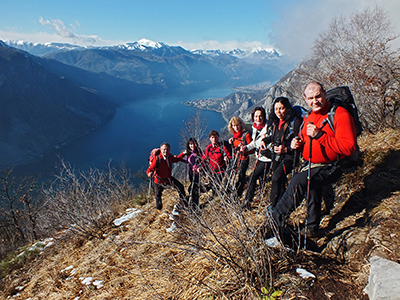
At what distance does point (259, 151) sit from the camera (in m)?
3.89

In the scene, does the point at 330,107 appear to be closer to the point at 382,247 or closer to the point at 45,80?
the point at 382,247

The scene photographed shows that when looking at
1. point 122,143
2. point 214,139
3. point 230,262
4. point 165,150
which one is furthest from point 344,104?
point 122,143

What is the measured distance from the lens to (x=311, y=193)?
2.59 meters

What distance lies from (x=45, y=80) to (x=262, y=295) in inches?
7513

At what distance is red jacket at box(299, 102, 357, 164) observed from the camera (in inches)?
89.8

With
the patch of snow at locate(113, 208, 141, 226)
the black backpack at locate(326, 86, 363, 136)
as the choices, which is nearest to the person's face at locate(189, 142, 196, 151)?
the patch of snow at locate(113, 208, 141, 226)

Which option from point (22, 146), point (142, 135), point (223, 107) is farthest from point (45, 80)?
point (223, 107)

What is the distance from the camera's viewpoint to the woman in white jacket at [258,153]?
3865mm

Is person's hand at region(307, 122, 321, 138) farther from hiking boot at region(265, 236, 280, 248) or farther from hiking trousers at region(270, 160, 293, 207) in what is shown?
hiking boot at region(265, 236, 280, 248)

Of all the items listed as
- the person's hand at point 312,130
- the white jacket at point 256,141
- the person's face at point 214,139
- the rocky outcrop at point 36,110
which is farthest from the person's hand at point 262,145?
the rocky outcrop at point 36,110

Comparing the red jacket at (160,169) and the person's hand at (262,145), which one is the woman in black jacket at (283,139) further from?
the red jacket at (160,169)

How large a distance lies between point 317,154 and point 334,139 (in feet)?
0.91

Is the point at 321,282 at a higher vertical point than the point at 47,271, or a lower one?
higher

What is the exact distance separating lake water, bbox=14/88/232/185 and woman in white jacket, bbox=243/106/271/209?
2832 inches
